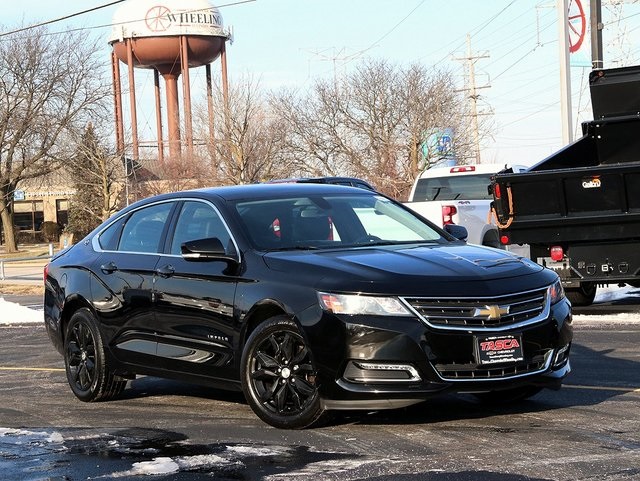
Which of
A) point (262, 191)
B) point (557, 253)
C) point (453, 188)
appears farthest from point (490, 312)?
point (453, 188)

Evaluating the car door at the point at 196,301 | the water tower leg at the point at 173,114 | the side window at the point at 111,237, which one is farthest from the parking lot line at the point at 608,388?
the water tower leg at the point at 173,114

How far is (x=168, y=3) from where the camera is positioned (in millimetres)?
62625

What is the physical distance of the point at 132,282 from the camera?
8.61 m

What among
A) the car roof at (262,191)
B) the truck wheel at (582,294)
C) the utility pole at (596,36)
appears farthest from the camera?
the utility pole at (596,36)

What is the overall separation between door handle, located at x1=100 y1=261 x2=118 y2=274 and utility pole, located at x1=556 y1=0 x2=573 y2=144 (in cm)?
1813

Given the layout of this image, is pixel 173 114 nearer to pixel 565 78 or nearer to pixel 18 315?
pixel 565 78

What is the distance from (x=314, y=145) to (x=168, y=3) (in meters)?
13.8

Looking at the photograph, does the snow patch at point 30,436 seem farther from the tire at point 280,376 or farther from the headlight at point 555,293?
the headlight at point 555,293

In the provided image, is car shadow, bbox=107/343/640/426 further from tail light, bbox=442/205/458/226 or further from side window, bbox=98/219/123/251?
tail light, bbox=442/205/458/226

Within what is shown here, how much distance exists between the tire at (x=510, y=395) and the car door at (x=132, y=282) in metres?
2.38

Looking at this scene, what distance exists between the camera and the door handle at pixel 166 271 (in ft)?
26.9

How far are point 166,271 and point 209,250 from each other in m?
0.65

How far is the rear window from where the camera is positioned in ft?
64.8

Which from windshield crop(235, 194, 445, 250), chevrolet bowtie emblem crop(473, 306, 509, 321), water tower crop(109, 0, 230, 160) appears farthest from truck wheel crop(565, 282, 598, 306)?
water tower crop(109, 0, 230, 160)
